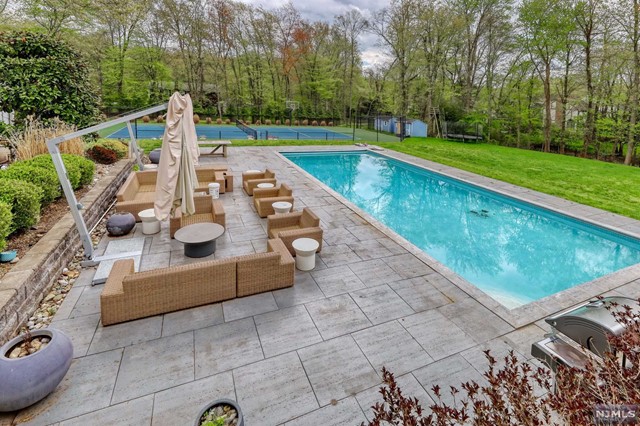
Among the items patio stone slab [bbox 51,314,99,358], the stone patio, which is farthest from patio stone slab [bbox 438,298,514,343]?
patio stone slab [bbox 51,314,99,358]

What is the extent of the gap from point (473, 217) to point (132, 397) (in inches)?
369

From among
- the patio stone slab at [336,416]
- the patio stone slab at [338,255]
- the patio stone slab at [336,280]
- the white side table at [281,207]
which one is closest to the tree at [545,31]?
the white side table at [281,207]

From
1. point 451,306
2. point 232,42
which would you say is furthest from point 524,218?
point 232,42

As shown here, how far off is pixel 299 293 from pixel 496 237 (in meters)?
6.34

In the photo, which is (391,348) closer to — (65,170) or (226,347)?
(226,347)

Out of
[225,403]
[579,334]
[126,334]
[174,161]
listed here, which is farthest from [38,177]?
[579,334]

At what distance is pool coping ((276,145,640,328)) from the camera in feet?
14.2

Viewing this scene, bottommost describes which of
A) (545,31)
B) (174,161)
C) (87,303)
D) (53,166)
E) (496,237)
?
(496,237)

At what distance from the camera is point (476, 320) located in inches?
162

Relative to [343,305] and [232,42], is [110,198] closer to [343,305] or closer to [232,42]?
[343,305]

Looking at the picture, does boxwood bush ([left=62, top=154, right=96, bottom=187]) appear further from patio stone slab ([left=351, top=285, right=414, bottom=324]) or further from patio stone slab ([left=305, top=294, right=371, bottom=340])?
patio stone slab ([left=351, top=285, right=414, bottom=324])

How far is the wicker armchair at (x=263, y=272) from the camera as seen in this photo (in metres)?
4.28

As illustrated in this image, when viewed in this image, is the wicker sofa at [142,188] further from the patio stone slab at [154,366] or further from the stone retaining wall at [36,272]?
the patio stone slab at [154,366]

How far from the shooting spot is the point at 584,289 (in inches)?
192
